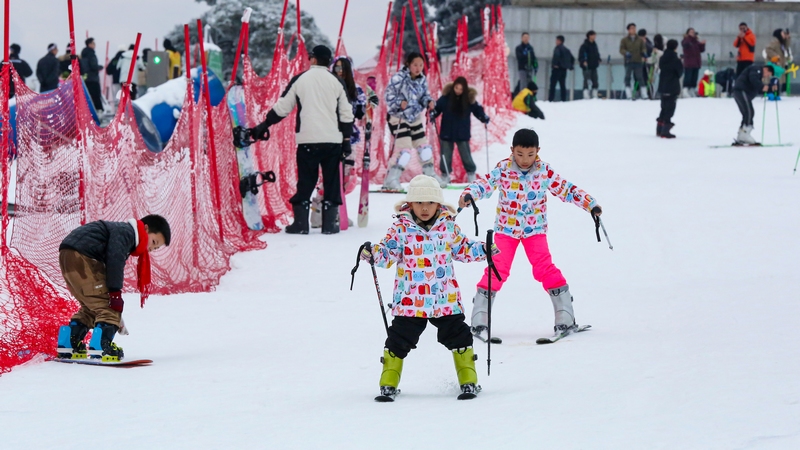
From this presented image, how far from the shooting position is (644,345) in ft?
20.9

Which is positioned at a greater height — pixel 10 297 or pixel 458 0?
pixel 458 0

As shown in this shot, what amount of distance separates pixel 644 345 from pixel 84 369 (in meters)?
3.09

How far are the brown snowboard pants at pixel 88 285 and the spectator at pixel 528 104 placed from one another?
1654 cm

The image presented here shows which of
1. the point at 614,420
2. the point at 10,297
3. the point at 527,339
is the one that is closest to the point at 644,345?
the point at 527,339

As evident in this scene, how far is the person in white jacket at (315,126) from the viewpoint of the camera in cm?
1057

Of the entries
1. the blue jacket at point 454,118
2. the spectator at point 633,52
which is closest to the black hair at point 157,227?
the blue jacket at point 454,118

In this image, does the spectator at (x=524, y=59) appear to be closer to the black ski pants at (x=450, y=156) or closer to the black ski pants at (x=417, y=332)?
the black ski pants at (x=450, y=156)

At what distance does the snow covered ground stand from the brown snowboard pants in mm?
317

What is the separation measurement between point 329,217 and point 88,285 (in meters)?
5.12

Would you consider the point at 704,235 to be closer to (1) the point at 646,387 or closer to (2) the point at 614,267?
(2) the point at 614,267

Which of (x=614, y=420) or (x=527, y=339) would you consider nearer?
(x=614, y=420)

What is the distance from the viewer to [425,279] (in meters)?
5.35

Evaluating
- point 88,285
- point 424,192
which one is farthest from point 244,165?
point 424,192

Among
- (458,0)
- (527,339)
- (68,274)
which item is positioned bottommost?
(527,339)
